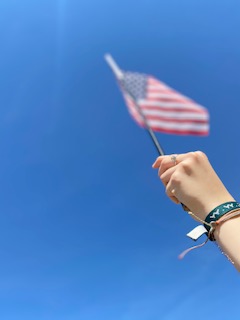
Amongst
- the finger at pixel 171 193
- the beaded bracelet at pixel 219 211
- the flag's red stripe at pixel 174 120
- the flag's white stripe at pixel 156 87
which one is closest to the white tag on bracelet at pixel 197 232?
the beaded bracelet at pixel 219 211

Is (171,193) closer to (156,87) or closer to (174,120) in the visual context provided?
(174,120)

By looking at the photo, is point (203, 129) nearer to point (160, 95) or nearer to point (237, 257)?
point (160, 95)

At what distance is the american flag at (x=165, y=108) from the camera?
26.2 feet

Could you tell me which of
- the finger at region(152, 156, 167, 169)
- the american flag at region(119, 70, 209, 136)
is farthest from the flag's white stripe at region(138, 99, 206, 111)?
the finger at region(152, 156, 167, 169)

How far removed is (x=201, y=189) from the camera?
2076 mm

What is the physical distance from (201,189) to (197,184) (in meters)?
0.04

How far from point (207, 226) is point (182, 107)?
7.35m

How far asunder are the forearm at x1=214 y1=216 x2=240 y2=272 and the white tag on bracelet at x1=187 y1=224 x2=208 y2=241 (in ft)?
0.27

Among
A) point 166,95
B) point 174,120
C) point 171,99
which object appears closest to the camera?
point 174,120

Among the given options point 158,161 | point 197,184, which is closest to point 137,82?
point 158,161

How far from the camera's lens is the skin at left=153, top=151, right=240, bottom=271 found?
2055 mm

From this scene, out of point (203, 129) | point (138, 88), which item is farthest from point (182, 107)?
point (138, 88)

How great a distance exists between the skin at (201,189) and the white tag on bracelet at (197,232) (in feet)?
0.23

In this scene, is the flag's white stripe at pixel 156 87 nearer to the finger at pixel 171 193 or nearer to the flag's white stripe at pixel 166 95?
the flag's white stripe at pixel 166 95
